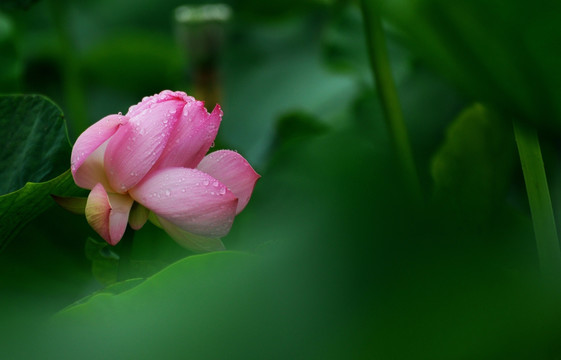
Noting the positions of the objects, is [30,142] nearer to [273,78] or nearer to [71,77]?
[71,77]

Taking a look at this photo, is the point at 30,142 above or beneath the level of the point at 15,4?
beneath

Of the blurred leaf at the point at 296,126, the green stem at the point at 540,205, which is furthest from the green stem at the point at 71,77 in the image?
the green stem at the point at 540,205

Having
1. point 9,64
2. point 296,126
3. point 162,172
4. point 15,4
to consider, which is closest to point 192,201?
point 162,172

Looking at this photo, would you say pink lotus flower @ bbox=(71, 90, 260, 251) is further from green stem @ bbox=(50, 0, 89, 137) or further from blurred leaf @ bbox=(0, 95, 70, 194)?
green stem @ bbox=(50, 0, 89, 137)

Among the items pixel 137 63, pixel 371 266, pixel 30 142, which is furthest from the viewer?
pixel 137 63

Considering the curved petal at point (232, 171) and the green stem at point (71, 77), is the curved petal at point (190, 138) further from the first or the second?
the green stem at point (71, 77)

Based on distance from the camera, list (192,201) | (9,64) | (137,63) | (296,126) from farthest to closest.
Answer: (137,63)
(296,126)
(9,64)
(192,201)
